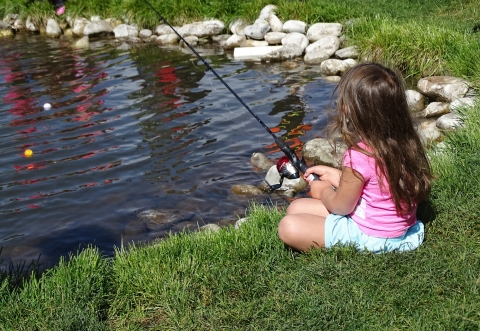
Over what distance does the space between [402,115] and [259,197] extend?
3142mm

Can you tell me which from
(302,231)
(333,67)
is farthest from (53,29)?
(302,231)

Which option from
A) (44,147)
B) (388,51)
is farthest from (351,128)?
(388,51)

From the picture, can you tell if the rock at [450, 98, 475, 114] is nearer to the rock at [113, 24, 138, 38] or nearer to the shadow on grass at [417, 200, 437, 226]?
the shadow on grass at [417, 200, 437, 226]

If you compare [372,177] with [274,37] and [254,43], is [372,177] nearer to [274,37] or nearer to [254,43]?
[274,37]

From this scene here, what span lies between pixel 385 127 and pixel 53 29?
14.0m

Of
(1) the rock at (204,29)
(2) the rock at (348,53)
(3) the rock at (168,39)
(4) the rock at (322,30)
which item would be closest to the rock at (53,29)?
(3) the rock at (168,39)

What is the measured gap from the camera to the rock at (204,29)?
13.6 m

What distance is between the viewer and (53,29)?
15.9m

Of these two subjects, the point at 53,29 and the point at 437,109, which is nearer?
the point at 437,109

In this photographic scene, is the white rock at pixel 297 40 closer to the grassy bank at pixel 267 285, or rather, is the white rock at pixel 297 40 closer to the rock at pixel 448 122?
the rock at pixel 448 122

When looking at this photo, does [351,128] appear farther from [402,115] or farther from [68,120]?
[68,120]

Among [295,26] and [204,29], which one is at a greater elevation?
[295,26]

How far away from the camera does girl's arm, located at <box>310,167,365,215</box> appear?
3.61 m

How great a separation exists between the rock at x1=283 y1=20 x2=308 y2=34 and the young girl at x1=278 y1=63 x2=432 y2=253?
8.65 meters
